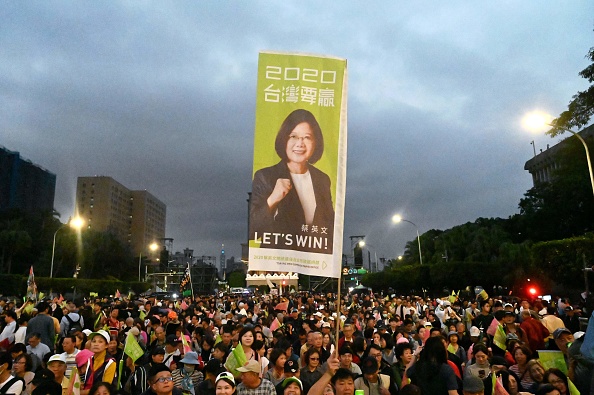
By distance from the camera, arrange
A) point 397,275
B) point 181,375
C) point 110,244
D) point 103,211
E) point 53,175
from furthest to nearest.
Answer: point 103,211 < point 53,175 < point 110,244 < point 397,275 < point 181,375

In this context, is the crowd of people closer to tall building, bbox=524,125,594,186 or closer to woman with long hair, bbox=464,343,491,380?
woman with long hair, bbox=464,343,491,380

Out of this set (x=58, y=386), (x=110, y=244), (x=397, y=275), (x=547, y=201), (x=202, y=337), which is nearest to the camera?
(x=58, y=386)

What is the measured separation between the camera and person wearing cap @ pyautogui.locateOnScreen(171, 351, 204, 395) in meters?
6.34

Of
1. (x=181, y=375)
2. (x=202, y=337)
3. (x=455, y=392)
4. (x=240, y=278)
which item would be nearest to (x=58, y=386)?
(x=181, y=375)

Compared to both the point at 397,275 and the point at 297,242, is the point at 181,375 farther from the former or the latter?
the point at 397,275

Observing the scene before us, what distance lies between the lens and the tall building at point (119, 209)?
137m

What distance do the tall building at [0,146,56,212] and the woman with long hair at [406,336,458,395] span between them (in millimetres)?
94492

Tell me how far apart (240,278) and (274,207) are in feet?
337

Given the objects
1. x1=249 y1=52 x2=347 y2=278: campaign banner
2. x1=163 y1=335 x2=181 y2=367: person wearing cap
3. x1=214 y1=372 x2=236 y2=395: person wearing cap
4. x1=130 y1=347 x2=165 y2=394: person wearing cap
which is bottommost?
x1=130 y1=347 x2=165 y2=394: person wearing cap

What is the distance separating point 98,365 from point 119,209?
149053 millimetres

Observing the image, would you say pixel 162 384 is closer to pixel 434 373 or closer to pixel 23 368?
pixel 23 368

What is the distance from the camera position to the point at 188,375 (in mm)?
6547

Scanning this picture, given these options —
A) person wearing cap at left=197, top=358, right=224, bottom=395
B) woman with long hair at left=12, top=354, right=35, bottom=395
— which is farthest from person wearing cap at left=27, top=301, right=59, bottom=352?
person wearing cap at left=197, top=358, right=224, bottom=395

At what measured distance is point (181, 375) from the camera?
6555 millimetres
